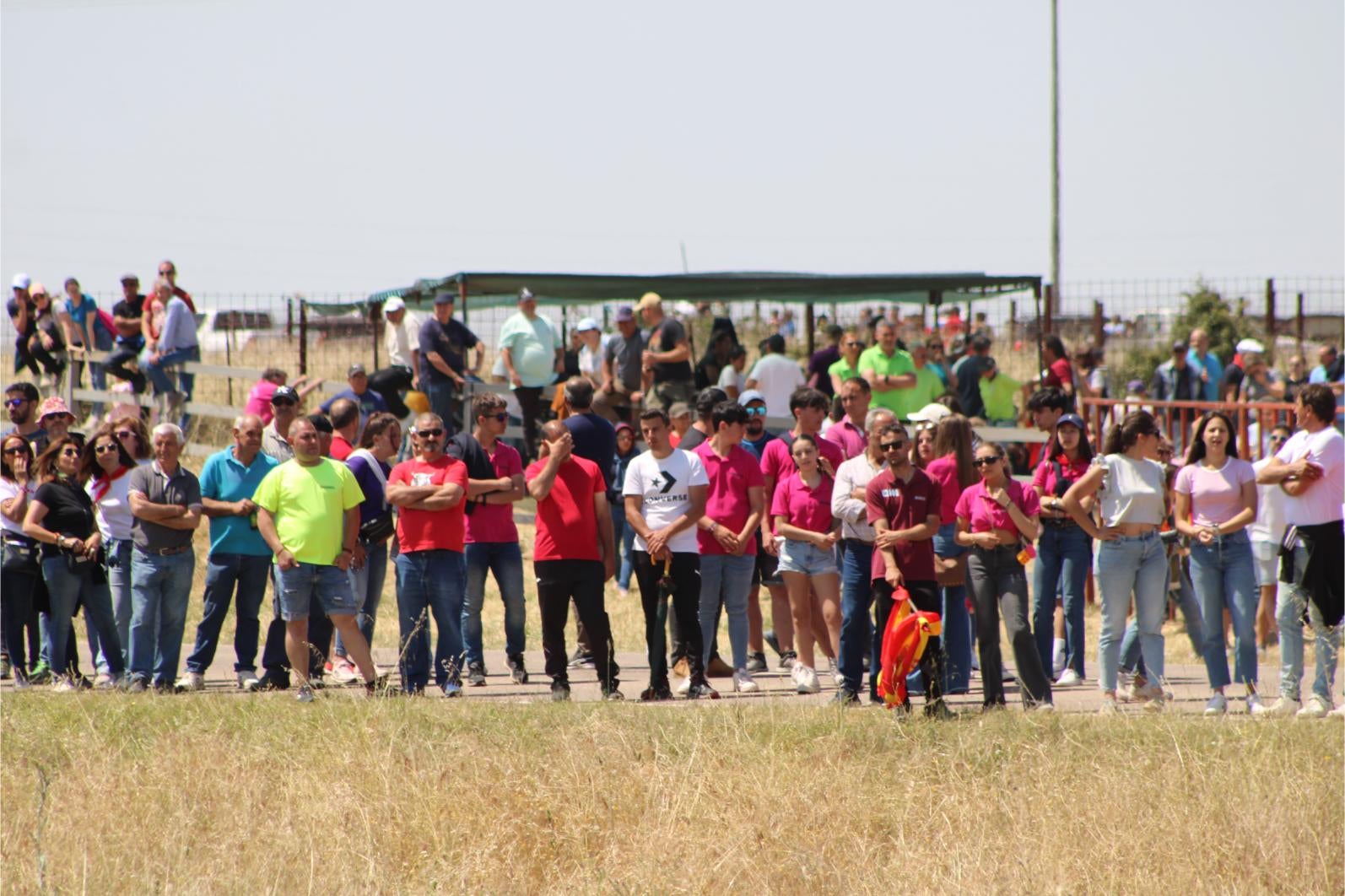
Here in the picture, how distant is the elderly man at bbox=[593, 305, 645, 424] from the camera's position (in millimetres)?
16672

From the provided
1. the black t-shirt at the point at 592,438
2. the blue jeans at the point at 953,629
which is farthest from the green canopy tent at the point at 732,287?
the blue jeans at the point at 953,629

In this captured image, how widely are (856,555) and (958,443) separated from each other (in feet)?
3.73

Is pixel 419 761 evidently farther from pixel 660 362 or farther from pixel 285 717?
pixel 660 362

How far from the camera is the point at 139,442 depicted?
10.8 m

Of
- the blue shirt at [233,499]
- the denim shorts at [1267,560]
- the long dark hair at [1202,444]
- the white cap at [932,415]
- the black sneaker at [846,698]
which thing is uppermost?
the white cap at [932,415]

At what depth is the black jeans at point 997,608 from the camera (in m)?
9.57

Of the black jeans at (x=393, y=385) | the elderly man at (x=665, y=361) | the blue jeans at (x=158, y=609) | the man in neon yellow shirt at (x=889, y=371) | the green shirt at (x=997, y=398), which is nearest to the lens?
the blue jeans at (x=158, y=609)

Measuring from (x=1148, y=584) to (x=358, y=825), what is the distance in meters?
4.99

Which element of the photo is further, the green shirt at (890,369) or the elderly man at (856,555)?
the green shirt at (890,369)

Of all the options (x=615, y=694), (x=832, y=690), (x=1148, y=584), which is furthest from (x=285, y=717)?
(x=1148, y=584)

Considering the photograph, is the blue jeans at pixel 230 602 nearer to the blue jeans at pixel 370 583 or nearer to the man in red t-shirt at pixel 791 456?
the blue jeans at pixel 370 583

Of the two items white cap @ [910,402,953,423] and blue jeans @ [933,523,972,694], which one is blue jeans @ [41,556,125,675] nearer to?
blue jeans @ [933,523,972,694]

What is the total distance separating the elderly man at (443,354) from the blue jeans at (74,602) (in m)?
6.17

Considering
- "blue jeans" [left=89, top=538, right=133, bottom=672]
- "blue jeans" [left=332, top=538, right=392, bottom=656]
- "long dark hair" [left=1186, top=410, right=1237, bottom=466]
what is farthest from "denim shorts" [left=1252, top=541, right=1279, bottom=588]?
"blue jeans" [left=89, top=538, right=133, bottom=672]
